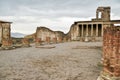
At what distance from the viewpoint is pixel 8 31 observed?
1300 inches

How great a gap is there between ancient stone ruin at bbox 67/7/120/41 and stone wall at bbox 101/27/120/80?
3613 centimetres

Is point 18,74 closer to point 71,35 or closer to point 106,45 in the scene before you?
point 106,45

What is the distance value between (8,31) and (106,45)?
95.4 feet

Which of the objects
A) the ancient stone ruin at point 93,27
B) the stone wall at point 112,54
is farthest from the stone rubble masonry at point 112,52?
the ancient stone ruin at point 93,27

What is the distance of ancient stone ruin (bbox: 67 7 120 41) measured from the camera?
42438mm

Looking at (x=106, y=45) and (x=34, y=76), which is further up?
(x=106, y=45)

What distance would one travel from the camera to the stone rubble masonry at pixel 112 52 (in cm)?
531

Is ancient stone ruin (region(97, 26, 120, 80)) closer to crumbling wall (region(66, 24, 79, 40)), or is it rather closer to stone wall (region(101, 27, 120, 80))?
stone wall (region(101, 27, 120, 80))

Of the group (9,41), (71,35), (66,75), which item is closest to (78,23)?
(71,35)

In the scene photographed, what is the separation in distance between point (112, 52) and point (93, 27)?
129 feet

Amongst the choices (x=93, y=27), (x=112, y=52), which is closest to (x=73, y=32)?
(x=93, y=27)

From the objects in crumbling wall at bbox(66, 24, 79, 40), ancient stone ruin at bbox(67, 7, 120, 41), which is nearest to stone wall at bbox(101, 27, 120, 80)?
ancient stone ruin at bbox(67, 7, 120, 41)

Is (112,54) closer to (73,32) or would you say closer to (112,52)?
(112,52)

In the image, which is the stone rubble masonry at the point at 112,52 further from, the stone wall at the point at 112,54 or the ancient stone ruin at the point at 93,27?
the ancient stone ruin at the point at 93,27
